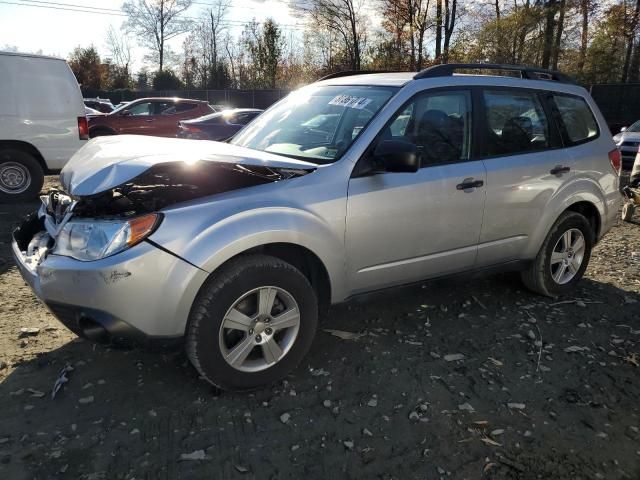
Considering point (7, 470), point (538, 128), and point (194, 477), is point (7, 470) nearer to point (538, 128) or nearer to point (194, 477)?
point (194, 477)

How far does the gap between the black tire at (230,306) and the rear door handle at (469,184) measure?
1310 millimetres

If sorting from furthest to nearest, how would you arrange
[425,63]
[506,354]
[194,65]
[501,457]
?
[194,65]
[425,63]
[506,354]
[501,457]

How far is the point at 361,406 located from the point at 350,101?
2026mm

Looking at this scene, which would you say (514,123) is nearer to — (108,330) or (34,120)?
(108,330)

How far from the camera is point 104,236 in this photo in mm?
2549

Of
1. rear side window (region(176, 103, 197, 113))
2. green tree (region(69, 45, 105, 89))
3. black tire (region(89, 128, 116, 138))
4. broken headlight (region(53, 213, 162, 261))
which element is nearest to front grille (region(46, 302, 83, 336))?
broken headlight (region(53, 213, 162, 261))

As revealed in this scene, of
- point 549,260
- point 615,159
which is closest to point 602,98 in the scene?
point 615,159

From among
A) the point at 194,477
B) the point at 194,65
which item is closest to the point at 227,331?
the point at 194,477

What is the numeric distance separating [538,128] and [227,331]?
2.95m

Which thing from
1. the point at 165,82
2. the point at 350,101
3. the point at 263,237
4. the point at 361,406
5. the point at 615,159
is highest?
the point at 165,82

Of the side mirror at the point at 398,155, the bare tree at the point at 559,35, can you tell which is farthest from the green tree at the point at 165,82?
the side mirror at the point at 398,155

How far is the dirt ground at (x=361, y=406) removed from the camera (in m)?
2.40

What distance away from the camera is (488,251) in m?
3.86

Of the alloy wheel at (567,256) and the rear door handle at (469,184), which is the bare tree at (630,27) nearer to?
the alloy wheel at (567,256)
